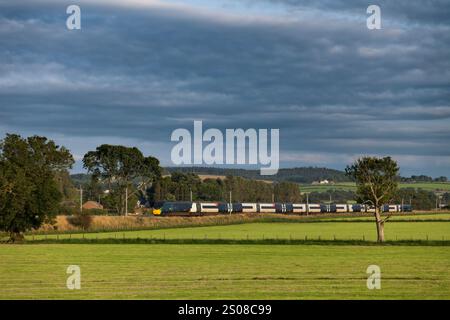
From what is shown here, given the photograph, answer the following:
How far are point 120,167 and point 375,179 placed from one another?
282 ft

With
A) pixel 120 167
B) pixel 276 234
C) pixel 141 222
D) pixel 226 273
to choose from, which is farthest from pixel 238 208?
pixel 226 273


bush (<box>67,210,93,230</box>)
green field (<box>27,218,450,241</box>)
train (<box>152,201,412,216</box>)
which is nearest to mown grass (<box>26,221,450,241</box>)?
green field (<box>27,218,450,241</box>)

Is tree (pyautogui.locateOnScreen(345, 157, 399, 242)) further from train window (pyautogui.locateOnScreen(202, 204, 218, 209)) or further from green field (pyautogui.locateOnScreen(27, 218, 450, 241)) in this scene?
train window (pyautogui.locateOnScreen(202, 204, 218, 209))

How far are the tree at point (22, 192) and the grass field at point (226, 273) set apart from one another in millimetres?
17946

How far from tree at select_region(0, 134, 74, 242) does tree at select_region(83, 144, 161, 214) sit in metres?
66.2

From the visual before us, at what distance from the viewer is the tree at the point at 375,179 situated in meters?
79.4

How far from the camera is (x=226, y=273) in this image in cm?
4031

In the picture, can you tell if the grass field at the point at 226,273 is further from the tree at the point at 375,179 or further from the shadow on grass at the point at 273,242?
the tree at the point at 375,179

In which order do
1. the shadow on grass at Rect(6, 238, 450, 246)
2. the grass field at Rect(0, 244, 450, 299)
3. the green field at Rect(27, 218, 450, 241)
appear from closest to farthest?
1. the grass field at Rect(0, 244, 450, 299)
2. the shadow on grass at Rect(6, 238, 450, 246)
3. the green field at Rect(27, 218, 450, 241)

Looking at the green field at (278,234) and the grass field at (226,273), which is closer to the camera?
the grass field at (226,273)

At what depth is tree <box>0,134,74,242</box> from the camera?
258 ft

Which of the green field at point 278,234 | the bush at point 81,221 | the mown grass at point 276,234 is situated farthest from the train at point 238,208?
the mown grass at point 276,234
